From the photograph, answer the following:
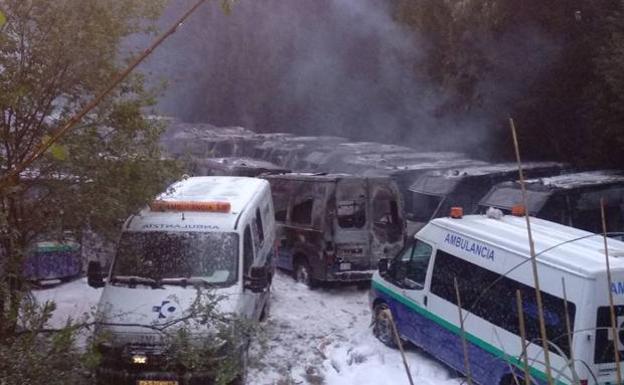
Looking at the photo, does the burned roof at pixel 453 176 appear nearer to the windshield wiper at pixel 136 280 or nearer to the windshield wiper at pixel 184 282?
the windshield wiper at pixel 184 282

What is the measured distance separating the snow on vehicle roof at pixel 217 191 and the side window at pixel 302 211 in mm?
1204

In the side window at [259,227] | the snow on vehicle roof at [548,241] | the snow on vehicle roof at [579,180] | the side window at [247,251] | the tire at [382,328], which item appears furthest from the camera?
the snow on vehicle roof at [579,180]

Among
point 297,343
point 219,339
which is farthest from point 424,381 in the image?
point 219,339

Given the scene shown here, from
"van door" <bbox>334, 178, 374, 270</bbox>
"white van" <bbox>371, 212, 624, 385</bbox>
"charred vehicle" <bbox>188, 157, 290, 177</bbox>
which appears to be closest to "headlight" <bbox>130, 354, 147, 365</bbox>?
"white van" <bbox>371, 212, 624, 385</bbox>

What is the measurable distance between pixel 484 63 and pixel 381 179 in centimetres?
816

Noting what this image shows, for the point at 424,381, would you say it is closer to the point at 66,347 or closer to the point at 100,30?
the point at 66,347

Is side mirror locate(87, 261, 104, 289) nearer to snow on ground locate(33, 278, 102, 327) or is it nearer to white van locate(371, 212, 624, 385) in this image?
snow on ground locate(33, 278, 102, 327)

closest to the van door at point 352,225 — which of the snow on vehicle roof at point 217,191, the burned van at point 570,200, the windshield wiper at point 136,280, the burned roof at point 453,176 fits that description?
the snow on vehicle roof at point 217,191

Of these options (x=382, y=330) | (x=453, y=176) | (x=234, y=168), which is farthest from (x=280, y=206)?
(x=382, y=330)

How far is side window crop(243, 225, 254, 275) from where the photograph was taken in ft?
25.4

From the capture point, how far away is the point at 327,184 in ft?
37.1

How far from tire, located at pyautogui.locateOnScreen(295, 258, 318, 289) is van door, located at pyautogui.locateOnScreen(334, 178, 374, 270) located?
27.9 inches

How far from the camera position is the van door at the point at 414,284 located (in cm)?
796

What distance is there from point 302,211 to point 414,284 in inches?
156
